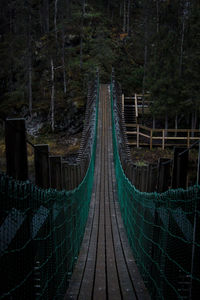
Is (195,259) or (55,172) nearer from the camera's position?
(195,259)

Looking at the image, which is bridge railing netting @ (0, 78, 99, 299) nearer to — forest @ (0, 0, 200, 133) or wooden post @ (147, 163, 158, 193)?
wooden post @ (147, 163, 158, 193)

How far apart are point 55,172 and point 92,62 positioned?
21.9 metres

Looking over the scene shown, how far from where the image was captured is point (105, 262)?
145 inches

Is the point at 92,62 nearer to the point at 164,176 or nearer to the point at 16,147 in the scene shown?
the point at 164,176

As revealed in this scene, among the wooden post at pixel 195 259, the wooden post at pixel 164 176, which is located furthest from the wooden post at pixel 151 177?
the wooden post at pixel 195 259

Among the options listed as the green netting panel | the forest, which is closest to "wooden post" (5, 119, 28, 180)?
the green netting panel

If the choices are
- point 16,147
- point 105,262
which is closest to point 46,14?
point 105,262

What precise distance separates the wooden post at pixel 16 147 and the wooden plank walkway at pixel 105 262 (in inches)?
52.3

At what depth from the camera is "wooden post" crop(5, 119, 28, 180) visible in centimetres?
238

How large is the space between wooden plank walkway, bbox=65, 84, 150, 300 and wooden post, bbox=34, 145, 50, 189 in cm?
112

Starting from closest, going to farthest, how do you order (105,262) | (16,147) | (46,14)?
(16,147)
(105,262)
(46,14)

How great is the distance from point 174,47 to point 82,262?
1667 centimetres

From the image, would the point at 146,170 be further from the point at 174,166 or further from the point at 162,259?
the point at 162,259

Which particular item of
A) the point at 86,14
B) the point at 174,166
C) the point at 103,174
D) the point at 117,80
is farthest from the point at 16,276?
the point at 86,14
